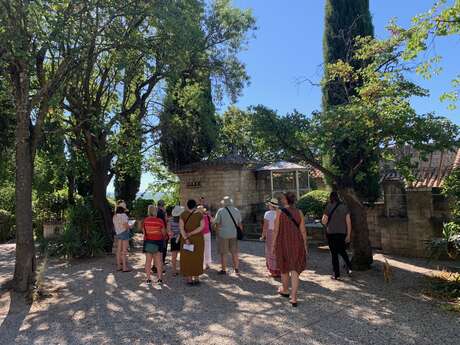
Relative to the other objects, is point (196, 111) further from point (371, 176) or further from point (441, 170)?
point (441, 170)

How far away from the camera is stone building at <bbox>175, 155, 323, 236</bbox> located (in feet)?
54.3

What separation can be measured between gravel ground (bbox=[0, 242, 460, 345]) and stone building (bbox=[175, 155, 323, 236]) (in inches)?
315

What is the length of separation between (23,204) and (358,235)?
265 inches

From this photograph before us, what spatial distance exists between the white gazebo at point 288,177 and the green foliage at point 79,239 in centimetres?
780

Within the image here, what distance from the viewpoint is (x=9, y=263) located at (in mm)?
11367

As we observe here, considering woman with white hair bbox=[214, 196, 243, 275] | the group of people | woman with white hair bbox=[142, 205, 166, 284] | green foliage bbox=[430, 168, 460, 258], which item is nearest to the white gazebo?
the group of people

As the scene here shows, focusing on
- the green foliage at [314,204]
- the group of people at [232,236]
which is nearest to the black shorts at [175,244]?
the group of people at [232,236]

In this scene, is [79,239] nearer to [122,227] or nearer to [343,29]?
[122,227]

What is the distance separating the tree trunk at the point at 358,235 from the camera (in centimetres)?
855

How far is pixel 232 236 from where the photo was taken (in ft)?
27.4

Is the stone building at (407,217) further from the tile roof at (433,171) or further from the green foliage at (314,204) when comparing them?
the green foliage at (314,204)

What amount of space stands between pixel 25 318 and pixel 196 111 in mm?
10338

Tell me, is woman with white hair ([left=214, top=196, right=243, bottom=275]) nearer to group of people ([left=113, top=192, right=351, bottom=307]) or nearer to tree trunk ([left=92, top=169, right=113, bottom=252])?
group of people ([left=113, top=192, right=351, bottom=307])

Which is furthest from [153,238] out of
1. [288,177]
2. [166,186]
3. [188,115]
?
[166,186]
